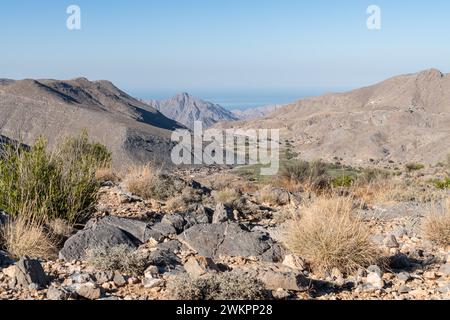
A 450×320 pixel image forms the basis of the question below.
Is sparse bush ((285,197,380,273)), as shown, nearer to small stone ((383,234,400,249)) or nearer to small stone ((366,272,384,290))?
small stone ((366,272,384,290))

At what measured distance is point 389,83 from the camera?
336 ft

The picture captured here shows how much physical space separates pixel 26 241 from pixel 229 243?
2499 millimetres

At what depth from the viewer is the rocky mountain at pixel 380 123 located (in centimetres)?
5709

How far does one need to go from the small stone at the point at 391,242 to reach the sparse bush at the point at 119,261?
3.50 m

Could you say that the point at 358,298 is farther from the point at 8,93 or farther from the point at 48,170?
the point at 8,93

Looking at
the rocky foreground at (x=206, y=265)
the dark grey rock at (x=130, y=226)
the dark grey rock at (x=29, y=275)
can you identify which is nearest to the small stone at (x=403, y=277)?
the rocky foreground at (x=206, y=265)

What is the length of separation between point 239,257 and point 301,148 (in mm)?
62934

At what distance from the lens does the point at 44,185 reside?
7.71m

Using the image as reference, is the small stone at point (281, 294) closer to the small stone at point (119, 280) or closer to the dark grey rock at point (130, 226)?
the small stone at point (119, 280)

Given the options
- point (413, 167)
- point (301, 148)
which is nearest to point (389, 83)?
point (301, 148)

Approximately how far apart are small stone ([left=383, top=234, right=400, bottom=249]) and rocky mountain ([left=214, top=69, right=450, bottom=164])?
3084 cm

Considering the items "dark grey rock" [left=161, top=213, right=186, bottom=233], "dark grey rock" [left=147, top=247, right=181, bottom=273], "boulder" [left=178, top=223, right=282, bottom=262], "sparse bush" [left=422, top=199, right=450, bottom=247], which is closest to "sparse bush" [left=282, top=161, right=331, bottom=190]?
"sparse bush" [left=422, top=199, right=450, bottom=247]

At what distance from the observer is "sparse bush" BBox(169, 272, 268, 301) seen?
4702 millimetres

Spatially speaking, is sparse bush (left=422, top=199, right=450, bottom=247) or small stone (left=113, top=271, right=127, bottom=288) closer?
small stone (left=113, top=271, right=127, bottom=288)
